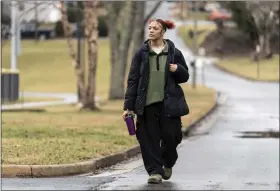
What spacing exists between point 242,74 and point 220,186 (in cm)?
4711

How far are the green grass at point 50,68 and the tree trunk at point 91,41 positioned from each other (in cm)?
1875

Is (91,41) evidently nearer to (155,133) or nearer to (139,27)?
(139,27)

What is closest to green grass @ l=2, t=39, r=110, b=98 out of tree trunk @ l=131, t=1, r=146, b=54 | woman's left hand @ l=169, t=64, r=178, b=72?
tree trunk @ l=131, t=1, r=146, b=54

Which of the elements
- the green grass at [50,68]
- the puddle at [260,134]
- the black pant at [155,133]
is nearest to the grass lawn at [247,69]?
the green grass at [50,68]

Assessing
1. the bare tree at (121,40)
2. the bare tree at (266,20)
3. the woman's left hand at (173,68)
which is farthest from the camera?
the bare tree at (121,40)

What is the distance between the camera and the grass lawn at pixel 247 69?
4986 centimetres

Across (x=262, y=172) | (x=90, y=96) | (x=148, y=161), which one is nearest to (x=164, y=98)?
(x=148, y=161)

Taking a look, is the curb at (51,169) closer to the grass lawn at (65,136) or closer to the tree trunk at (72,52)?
the grass lawn at (65,136)

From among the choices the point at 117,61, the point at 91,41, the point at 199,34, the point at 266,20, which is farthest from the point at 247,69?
the point at 91,41

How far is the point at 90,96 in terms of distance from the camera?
24641mm

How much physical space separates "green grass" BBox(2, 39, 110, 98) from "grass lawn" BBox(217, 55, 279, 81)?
8.78 metres

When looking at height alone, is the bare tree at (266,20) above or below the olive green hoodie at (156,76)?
below

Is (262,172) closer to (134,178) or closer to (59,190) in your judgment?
(134,178)

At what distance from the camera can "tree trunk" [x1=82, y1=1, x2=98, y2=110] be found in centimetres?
2338
